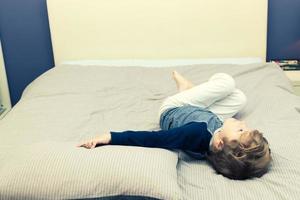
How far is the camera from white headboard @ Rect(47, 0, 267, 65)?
9.02 ft

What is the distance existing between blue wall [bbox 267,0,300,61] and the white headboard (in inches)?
6.5

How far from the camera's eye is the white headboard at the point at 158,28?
2750 millimetres

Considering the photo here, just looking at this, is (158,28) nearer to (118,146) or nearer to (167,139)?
(167,139)

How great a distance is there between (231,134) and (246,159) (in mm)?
114

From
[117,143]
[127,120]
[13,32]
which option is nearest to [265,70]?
[127,120]

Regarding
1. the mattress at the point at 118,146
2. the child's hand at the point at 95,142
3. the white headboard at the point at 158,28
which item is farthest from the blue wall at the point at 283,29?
the child's hand at the point at 95,142

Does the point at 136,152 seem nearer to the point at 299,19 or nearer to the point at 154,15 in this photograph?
the point at 154,15

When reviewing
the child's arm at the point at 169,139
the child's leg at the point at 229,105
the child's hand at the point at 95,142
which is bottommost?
the child's leg at the point at 229,105

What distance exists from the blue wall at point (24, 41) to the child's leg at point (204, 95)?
161 centimetres

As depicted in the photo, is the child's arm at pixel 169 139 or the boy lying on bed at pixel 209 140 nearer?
the boy lying on bed at pixel 209 140

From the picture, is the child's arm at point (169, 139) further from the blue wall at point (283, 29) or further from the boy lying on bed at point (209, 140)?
the blue wall at point (283, 29)

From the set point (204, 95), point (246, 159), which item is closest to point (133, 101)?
point (204, 95)

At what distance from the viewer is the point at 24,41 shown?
3.07 m

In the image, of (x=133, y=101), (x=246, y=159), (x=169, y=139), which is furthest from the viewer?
(x=133, y=101)
